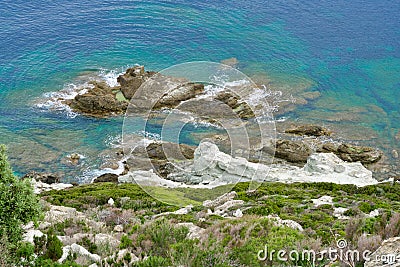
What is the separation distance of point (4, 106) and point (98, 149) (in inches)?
514

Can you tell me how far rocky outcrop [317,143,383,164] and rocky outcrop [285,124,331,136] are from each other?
2125 mm

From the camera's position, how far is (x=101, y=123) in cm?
4134

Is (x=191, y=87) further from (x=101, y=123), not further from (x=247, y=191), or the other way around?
(x=247, y=191)

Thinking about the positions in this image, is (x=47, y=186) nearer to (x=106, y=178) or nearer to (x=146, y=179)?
(x=106, y=178)

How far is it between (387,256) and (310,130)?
3103 cm

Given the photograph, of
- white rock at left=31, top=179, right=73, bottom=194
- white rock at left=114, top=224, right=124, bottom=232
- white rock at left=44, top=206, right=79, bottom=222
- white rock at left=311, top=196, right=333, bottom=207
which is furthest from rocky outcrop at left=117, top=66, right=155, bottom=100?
white rock at left=114, top=224, right=124, bottom=232

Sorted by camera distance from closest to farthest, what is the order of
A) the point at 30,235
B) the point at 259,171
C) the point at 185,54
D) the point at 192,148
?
the point at 30,235 → the point at 259,171 → the point at 192,148 → the point at 185,54

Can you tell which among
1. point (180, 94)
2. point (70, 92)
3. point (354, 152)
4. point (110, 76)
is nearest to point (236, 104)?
point (180, 94)

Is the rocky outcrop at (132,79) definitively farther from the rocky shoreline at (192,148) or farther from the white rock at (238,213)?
the white rock at (238,213)

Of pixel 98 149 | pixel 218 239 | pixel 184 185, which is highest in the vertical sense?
pixel 218 239

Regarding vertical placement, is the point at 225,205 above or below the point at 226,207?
below

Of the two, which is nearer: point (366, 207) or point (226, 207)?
point (366, 207)

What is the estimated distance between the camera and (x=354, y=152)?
3703 cm

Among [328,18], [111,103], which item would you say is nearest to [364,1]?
[328,18]
